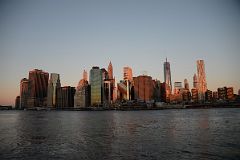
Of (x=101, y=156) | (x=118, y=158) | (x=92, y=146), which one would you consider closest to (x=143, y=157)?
(x=118, y=158)

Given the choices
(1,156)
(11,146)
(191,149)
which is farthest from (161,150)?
(11,146)

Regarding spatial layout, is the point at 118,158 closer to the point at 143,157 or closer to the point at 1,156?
the point at 143,157

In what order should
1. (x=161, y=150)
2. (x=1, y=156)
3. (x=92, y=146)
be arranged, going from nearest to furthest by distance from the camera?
1. (x=1, y=156)
2. (x=161, y=150)
3. (x=92, y=146)

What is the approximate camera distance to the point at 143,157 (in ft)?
114

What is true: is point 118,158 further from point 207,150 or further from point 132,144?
point 207,150

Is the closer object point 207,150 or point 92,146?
point 207,150

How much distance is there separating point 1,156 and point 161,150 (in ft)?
80.0

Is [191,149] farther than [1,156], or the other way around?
[191,149]

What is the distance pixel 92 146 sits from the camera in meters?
44.4

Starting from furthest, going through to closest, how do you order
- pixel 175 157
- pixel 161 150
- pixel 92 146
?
pixel 92 146, pixel 161 150, pixel 175 157

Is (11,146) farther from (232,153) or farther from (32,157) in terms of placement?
(232,153)

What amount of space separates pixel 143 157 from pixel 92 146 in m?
12.6

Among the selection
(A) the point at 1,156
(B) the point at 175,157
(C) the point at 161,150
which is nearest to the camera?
(B) the point at 175,157

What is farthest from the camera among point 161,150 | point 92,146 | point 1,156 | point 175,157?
point 92,146
